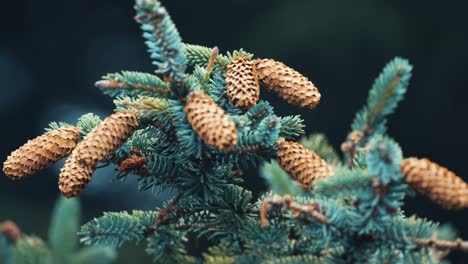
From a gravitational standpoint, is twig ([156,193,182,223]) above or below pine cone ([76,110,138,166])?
below

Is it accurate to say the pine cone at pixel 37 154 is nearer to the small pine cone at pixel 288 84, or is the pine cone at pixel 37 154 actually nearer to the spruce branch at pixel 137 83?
the spruce branch at pixel 137 83

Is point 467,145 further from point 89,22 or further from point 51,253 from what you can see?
point 51,253

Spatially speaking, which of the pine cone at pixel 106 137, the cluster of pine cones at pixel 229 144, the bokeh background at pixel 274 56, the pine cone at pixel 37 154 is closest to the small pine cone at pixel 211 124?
the cluster of pine cones at pixel 229 144

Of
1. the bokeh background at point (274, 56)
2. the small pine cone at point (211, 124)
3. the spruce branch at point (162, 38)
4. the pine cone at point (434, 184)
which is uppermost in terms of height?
the bokeh background at point (274, 56)

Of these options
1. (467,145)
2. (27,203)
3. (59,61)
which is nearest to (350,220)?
(27,203)

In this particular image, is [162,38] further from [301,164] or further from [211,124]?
[301,164]

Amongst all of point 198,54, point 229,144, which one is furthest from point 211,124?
point 198,54

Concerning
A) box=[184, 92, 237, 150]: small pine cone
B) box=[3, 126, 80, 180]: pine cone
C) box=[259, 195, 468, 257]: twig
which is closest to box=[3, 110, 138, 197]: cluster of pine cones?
box=[3, 126, 80, 180]: pine cone

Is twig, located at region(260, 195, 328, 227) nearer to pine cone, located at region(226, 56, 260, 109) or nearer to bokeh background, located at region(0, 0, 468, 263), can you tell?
pine cone, located at region(226, 56, 260, 109)
